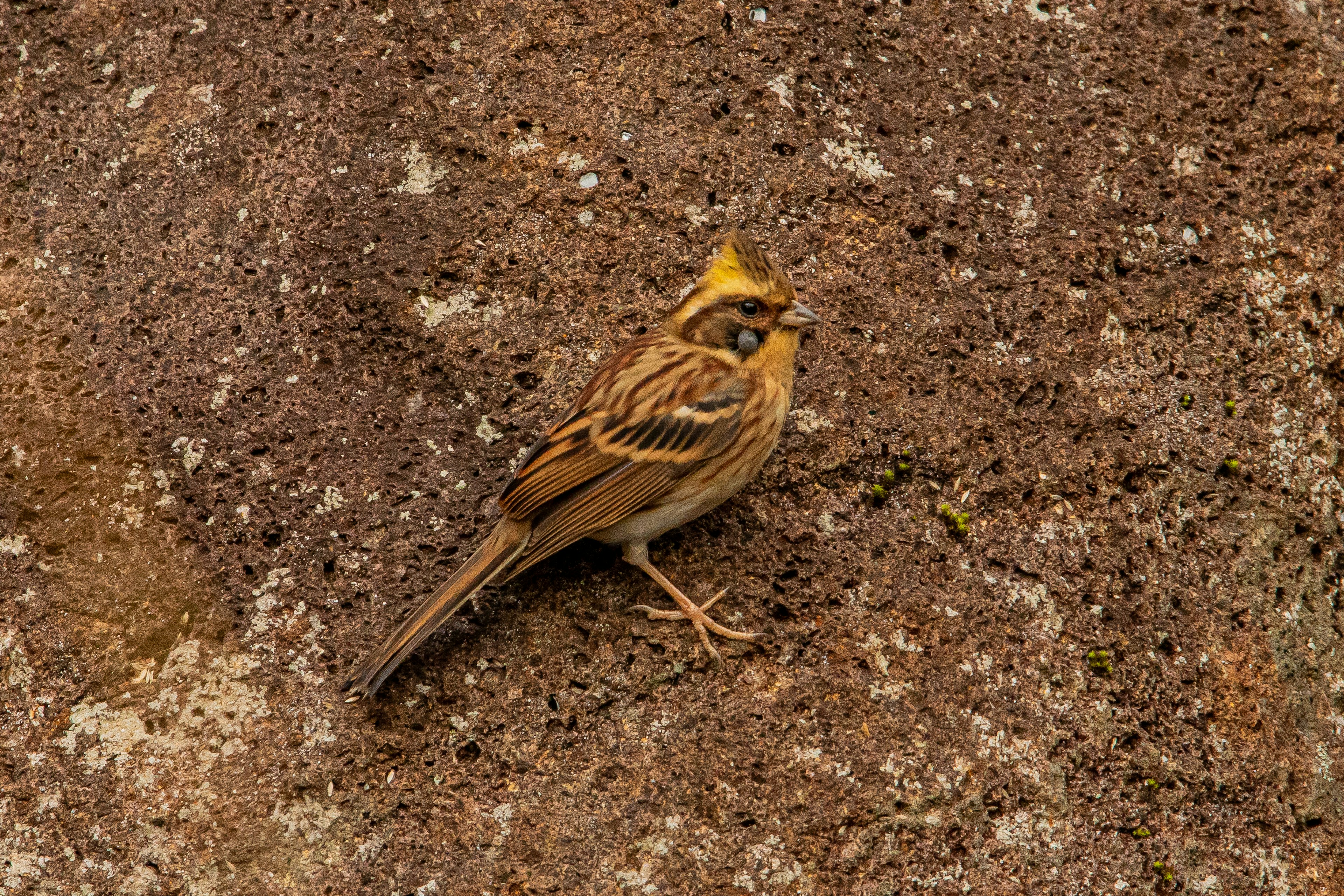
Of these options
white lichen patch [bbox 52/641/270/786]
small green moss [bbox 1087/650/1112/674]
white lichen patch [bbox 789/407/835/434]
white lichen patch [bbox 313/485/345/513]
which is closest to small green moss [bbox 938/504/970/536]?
white lichen patch [bbox 789/407/835/434]

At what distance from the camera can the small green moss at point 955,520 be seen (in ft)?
14.8

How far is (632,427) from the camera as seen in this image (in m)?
4.32

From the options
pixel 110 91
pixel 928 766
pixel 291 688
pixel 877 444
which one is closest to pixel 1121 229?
pixel 877 444

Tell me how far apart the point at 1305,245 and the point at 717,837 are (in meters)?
3.36

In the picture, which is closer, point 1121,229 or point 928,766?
point 928,766

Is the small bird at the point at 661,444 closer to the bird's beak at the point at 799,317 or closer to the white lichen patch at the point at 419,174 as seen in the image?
the bird's beak at the point at 799,317

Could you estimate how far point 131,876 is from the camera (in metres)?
4.05

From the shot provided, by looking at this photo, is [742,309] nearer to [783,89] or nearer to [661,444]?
[661,444]

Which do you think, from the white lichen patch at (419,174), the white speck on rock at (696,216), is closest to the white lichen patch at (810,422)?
the white speck on rock at (696,216)

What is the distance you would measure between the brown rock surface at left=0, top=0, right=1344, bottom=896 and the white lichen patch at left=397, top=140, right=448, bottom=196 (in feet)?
0.05

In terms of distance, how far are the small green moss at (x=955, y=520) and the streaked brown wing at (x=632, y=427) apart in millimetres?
835

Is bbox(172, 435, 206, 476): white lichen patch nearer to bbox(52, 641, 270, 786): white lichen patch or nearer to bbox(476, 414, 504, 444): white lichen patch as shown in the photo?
bbox(52, 641, 270, 786): white lichen patch

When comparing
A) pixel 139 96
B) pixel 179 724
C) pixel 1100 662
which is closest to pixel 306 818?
pixel 179 724

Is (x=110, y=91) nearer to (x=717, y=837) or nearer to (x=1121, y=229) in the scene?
(x=717, y=837)
